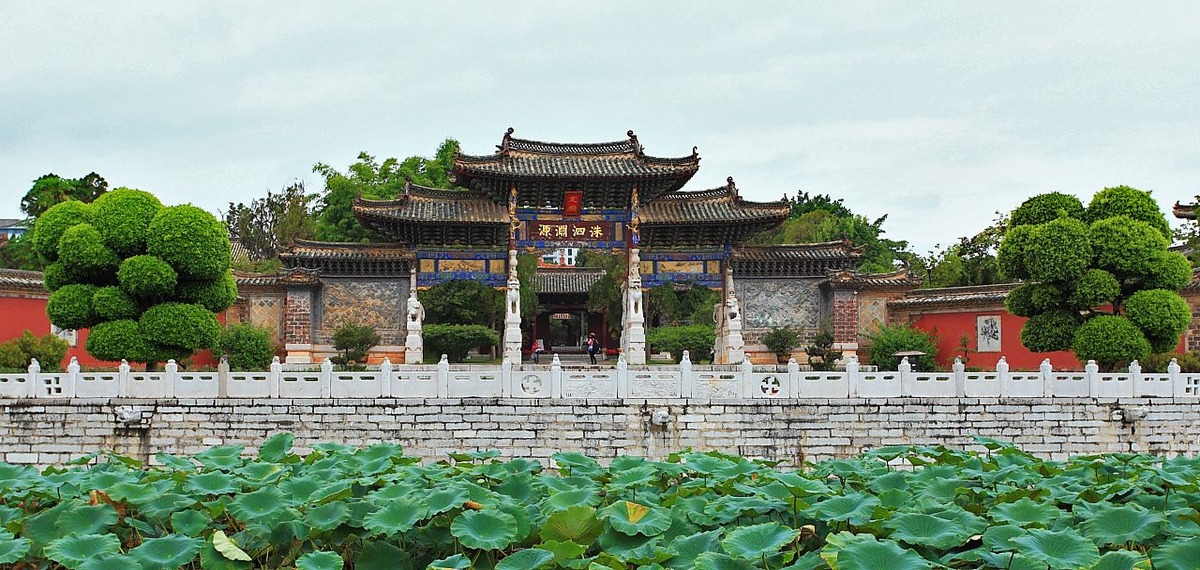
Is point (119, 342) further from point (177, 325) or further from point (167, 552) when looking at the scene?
point (167, 552)

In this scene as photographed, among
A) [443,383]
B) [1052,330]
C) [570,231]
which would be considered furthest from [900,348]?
[443,383]

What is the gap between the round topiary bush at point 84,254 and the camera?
18.4m

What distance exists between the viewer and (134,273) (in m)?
18.3

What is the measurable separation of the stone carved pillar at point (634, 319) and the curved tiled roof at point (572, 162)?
7.67ft

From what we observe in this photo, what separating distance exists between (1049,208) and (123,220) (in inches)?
729

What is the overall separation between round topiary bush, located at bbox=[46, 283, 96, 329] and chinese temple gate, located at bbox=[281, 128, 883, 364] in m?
8.62

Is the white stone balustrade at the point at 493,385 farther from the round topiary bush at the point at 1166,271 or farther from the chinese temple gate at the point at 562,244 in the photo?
the chinese temple gate at the point at 562,244

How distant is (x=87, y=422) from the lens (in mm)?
16422

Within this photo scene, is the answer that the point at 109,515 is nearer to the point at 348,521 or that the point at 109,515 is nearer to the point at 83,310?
the point at 348,521

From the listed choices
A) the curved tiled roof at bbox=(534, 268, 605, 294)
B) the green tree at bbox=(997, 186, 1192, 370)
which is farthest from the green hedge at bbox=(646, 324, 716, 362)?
the green tree at bbox=(997, 186, 1192, 370)

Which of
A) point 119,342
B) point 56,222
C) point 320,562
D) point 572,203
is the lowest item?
point 320,562

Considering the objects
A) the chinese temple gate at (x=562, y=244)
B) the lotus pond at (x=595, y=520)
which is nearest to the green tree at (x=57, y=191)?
the chinese temple gate at (x=562, y=244)

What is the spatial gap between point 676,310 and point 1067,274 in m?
12.6

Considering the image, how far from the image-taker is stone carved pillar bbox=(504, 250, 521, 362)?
1003 inches
